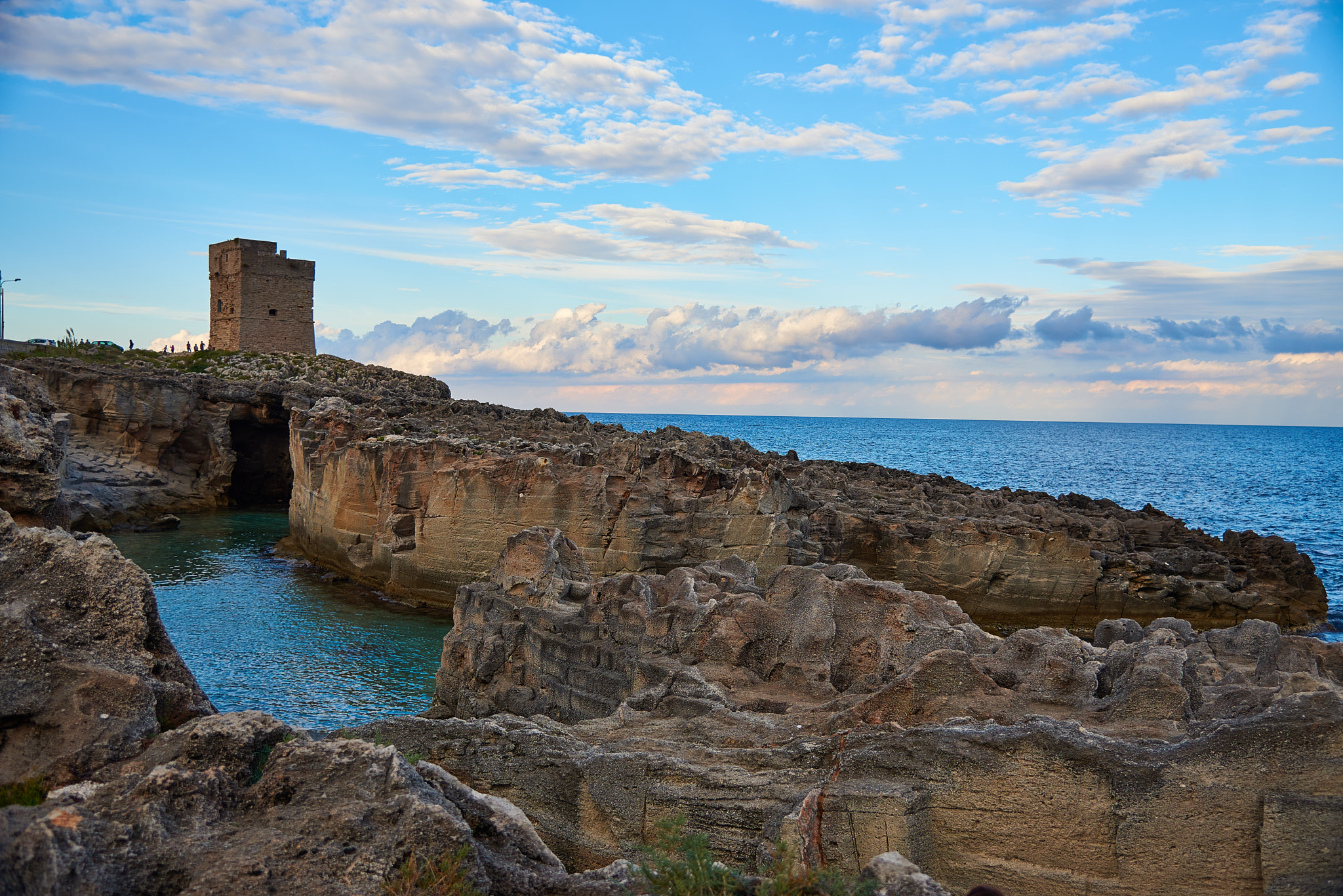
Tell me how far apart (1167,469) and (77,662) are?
361 feet

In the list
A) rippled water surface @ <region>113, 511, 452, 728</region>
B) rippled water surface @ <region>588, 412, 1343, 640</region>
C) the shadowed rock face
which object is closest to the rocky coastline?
rippled water surface @ <region>113, 511, 452, 728</region>

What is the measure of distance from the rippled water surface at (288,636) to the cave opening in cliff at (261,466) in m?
13.2

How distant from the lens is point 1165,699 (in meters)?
9.60

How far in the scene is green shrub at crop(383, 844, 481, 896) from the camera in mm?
5328

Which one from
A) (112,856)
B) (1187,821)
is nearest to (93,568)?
(112,856)

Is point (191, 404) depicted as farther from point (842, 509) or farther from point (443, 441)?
point (842, 509)

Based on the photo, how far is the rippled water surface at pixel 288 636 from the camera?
20156 millimetres

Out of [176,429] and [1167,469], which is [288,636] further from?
[1167,469]

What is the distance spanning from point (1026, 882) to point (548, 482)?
19.4 metres

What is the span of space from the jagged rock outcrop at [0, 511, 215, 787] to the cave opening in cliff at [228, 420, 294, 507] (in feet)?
147

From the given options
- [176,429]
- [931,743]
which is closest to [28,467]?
[931,743]

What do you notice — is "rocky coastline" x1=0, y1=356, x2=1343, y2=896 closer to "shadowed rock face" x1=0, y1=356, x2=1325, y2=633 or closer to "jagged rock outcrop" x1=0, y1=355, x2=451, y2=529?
"shadowed rock face" x1=0, y1=356, x2=1325, y2=633

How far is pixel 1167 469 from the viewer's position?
101 metres

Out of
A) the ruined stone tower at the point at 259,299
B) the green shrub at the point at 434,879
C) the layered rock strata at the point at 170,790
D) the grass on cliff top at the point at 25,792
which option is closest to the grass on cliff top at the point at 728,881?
the layered rock strata at the point at 170,790
